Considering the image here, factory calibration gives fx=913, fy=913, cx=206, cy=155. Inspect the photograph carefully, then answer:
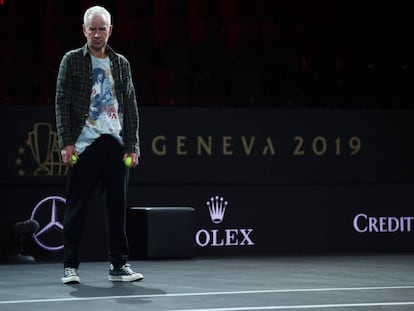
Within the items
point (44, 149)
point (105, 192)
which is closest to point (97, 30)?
point (105, 192)

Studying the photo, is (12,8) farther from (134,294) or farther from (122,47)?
(134,294)

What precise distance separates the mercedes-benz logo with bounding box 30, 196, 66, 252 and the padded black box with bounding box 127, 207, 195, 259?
1.58ft

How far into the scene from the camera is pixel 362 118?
22.4 feet

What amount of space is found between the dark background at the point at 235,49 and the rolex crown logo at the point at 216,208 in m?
1.77

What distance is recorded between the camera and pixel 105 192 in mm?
4672

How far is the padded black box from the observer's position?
6.12m

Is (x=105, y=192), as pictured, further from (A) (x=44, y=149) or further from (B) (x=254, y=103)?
(B) (x=254, y=103)

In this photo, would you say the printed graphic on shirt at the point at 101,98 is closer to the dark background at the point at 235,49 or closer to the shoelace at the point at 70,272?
the shoelace at the point at 70,272

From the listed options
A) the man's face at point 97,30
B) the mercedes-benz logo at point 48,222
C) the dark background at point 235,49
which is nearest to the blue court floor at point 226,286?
the mercedes-benz logo at point 48,222

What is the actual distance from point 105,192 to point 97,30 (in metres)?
0.82

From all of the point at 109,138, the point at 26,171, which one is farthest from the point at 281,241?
the point at 109,138

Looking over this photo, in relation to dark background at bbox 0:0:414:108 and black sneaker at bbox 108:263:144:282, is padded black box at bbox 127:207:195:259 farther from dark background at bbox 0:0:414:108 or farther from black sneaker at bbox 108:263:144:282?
dark background at bbox 0:0:414:108

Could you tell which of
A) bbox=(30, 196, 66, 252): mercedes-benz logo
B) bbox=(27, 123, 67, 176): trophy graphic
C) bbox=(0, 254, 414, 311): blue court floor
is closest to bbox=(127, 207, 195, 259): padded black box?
bbox=(0, 254, 414, 311): blue court floor

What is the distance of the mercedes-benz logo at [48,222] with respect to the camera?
612 cm
